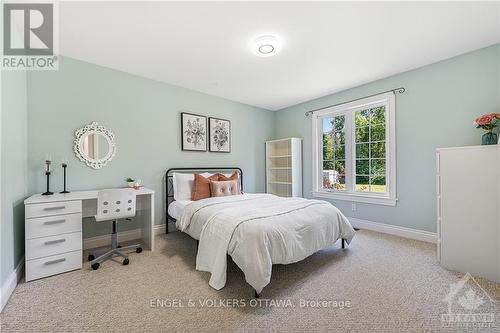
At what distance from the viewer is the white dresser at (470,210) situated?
2.07 meters

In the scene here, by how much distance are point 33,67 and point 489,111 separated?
220 inches

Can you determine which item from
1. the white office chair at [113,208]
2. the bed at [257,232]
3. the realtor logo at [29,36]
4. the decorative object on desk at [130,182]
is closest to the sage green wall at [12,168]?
the realtor logo at [29,36]

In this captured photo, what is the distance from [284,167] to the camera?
16.6 feet

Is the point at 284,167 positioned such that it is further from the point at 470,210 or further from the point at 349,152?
the point at 470,210

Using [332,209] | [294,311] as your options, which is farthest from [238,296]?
[332,209]

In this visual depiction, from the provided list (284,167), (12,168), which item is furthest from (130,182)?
(284,167)

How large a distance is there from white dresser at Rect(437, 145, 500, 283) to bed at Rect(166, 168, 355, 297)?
1000mm

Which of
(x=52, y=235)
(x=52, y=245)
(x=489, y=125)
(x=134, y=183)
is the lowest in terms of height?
(x=52, y=245)

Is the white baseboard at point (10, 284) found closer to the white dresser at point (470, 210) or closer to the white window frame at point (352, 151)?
the white dresser at point (470, 210)

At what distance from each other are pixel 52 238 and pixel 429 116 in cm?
487

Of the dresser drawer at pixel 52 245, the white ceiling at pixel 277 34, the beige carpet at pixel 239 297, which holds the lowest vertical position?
the beige carpet at pixel 239 297

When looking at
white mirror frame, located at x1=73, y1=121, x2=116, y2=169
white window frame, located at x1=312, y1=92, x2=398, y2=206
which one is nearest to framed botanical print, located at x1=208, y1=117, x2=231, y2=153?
white mirror frame, located at x1=73, y1=121, x2=116, y2=169

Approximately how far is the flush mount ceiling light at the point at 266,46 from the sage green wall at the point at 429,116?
2036 millimetres

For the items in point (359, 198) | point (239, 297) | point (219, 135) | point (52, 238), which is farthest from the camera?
point (219, 135)
